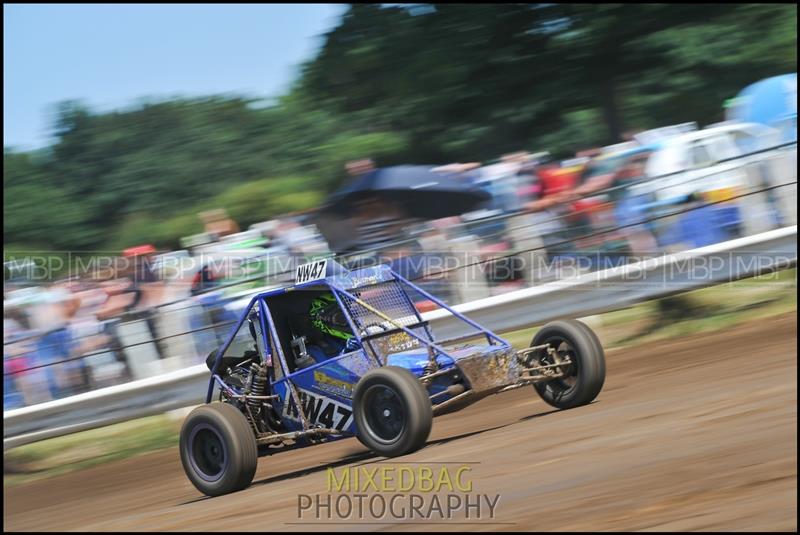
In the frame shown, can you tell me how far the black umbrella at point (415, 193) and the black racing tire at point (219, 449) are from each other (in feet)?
13.8

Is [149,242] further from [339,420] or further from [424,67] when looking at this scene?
[339,420]

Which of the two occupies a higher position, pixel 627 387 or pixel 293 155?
pixel 293 155

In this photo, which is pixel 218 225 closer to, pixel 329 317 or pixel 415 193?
pixel 415 193

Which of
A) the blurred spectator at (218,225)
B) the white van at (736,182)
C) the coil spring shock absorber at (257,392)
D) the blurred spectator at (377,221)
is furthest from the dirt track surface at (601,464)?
the blurred spectator at (218,225)

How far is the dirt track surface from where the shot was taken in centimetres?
385

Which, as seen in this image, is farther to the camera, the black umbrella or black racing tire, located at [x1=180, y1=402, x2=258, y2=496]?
the black umbrella

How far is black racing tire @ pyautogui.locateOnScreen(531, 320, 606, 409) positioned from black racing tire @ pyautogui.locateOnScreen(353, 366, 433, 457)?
1116mm

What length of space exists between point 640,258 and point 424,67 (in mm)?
8724

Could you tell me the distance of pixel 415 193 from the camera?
10.5 metres

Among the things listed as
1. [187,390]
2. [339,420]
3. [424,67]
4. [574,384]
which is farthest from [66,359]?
[424,67]

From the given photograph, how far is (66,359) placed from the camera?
336 inches
